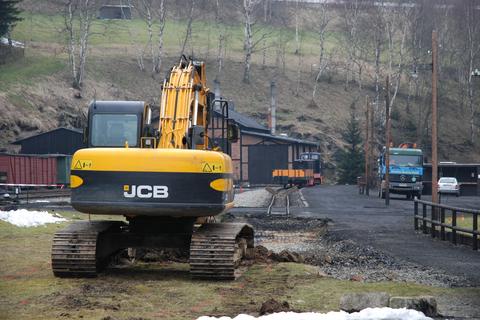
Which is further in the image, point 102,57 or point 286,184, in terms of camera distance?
point 102,57

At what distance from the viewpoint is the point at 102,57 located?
105 meters

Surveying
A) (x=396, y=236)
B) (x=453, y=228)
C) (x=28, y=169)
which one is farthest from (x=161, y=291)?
(x=28, y=169)

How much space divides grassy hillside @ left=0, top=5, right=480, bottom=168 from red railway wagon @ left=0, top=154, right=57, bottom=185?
1424 cm

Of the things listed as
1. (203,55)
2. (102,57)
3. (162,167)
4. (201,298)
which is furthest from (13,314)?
(203,55)

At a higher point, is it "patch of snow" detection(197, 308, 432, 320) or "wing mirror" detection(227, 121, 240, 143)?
"wing mirror" detection(227, 121, 240, 143)

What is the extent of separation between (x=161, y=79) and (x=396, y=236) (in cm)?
7795

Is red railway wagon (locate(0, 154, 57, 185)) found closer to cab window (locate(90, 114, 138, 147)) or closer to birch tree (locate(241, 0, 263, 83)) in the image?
birch tree (locate(241, 0, 263, 83))

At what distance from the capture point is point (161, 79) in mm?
102875

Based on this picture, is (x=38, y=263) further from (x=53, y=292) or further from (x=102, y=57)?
(x=102, y=57)

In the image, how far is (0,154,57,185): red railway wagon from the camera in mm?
56625

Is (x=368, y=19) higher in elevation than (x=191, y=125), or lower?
higher

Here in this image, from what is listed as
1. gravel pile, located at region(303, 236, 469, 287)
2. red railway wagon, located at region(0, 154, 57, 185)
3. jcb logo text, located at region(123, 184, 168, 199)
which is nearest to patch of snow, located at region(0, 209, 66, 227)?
gravel pile, located at region(303, 236, 469, 287)

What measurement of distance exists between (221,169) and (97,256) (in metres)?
2.55

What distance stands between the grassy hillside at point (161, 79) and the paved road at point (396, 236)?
4149 centimetres
